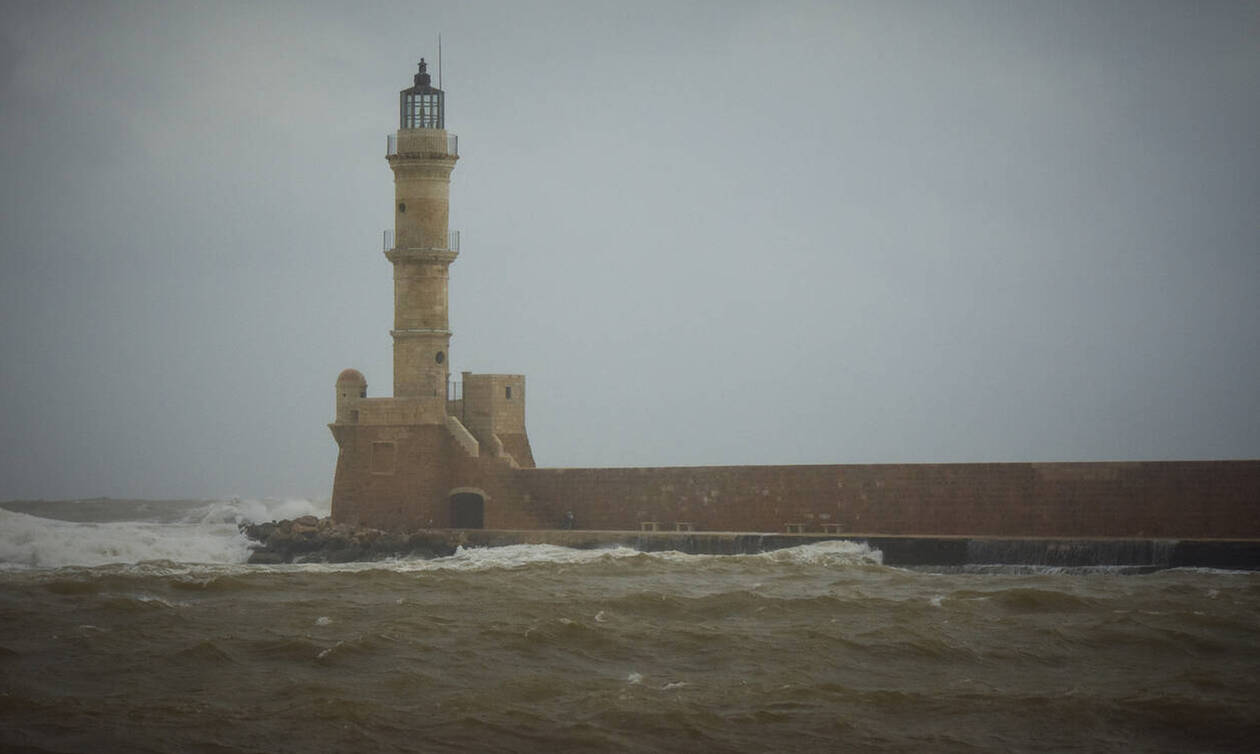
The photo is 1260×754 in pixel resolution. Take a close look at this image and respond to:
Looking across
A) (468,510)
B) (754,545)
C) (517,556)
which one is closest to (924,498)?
(754,545)

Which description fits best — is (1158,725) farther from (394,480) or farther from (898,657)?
(394,480)

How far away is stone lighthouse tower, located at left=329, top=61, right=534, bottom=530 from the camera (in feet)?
85.9

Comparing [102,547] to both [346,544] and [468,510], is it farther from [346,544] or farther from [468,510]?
[468,510]

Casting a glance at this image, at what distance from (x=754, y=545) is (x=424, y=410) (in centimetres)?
675

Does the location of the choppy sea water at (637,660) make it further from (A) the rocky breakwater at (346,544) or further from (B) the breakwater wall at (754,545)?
(A) the rocky breakwater at (346,544)

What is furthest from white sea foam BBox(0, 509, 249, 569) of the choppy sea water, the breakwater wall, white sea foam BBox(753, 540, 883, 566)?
white sea foam BBox(753, 540, 883, 566)

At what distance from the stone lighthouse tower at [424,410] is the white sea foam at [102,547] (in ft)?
7.34

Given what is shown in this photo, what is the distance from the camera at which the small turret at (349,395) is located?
26.7 metres

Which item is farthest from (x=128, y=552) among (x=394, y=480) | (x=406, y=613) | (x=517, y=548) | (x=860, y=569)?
(x=860, y=569)

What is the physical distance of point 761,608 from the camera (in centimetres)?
1653

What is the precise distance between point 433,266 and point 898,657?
50.5 feet

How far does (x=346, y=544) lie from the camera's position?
82.7ft

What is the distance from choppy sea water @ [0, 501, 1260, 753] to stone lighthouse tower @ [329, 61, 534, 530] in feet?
16.5

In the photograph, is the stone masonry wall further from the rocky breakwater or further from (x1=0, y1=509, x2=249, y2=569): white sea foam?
(x1=0, y1=509, x2=249, y2=569): white sea foam
